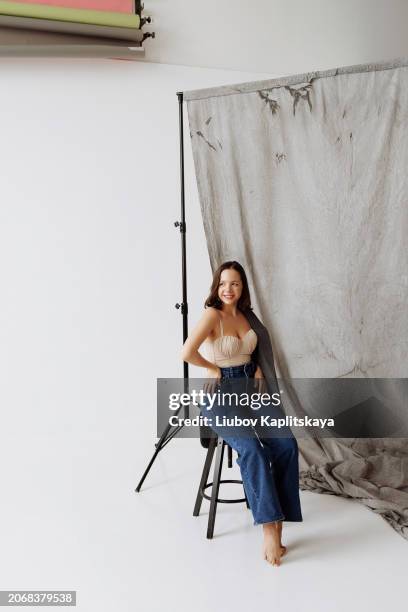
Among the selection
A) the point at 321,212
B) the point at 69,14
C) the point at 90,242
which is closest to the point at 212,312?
the point at 321,212

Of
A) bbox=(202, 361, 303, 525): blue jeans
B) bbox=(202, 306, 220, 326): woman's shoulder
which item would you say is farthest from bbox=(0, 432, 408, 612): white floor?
bbox=(202, 306, 220, 326): woman's shoulder

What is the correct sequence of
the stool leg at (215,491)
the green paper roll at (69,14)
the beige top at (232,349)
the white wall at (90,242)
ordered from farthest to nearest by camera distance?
the white wall at (90,242), the green paper roll at (69,14), the beige top at (232,349), the stool leg at (215,491)

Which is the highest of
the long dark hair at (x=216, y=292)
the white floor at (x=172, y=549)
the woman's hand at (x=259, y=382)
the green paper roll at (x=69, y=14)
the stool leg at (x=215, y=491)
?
the green paper roll at (x=69, y=14)

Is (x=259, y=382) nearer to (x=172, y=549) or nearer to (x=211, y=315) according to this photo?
(x=211, y=315)

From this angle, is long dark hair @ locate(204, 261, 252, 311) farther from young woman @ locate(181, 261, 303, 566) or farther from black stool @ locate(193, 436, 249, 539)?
black stool @ locate(193, 436, 249, 539)

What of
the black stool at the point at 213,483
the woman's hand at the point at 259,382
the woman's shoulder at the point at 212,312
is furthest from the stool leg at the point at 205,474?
the woman's shoulder at the point at 212,312

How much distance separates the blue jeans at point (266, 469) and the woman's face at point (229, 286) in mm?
Result: 275

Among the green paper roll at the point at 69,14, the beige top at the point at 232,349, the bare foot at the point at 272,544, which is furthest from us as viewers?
the green paper roll at the point at 69,14

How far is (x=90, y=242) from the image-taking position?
3.64 m

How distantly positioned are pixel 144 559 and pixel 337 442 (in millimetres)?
1194

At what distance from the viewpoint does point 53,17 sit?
132 inches

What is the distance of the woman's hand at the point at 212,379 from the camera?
2547 mm

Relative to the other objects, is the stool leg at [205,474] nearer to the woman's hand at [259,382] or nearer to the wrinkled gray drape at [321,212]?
the woman's hand at [259,382]

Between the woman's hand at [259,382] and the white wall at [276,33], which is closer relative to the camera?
the woman's hand at [259,382]
